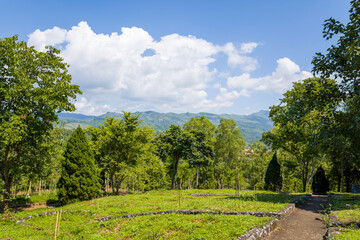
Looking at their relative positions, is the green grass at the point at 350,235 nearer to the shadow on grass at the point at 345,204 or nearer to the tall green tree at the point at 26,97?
the shadow on grass at the point at 345,204

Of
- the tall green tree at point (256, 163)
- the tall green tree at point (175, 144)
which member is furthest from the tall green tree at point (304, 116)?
the tall green tree at point (256, 163)

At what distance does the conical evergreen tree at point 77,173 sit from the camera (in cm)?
2189

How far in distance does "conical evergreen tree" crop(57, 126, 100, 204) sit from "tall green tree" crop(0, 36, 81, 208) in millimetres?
3668

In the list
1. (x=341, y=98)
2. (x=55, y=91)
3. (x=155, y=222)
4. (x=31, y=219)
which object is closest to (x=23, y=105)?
(x=55, y=91)

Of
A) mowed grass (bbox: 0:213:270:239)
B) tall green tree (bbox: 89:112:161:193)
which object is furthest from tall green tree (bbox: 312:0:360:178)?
tall green tree (bbox: 89:112:161:193)

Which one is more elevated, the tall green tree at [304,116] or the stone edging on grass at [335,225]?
the tall green tree at [304,116]

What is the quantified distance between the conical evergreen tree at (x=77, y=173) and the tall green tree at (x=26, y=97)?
144 inches

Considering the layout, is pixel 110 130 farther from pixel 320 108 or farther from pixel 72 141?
pixel 320 108

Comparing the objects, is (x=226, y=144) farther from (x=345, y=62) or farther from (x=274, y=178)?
(x=345, y=62)

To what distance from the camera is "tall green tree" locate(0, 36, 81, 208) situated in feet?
54.6

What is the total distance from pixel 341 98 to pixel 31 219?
24.3 meters

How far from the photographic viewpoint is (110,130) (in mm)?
28781

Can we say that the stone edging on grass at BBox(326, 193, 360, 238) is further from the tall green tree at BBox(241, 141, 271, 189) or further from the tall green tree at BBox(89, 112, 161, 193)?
the tall green tree at BBox(241, 141, 271, 189)

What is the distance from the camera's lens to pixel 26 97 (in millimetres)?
17547
